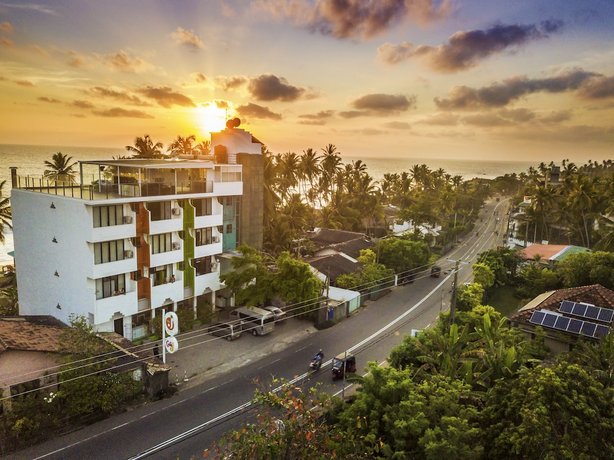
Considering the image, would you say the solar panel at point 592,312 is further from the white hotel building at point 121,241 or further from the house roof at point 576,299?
the white hotel building at point 121,241

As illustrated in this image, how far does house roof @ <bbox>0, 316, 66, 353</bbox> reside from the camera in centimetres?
2455

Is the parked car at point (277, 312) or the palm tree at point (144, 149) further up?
the palm tree at point (144, 149)

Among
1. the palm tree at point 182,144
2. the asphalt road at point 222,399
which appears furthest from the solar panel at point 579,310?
the palm tree at point 182,144

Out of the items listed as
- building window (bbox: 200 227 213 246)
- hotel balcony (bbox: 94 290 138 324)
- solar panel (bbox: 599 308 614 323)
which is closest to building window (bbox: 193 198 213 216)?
building window (bbox: 200 227 213 246)

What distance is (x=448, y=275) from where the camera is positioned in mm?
60125

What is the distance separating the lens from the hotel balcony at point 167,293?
33688 millimetres

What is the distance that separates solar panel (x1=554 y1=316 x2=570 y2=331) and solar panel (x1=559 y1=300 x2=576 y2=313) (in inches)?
49.9

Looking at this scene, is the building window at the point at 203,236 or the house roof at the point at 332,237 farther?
the house roof at the point at 332,237

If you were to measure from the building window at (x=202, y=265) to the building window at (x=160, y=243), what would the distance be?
335 centimetres

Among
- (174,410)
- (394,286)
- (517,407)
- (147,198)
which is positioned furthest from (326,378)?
(394,286)

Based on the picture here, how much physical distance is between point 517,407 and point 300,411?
953cm

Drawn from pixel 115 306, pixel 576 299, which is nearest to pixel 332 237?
pixel 576 299

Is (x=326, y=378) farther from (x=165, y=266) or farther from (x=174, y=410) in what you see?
(x=165, y=266)

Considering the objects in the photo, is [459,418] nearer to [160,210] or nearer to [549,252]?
[160,210]
